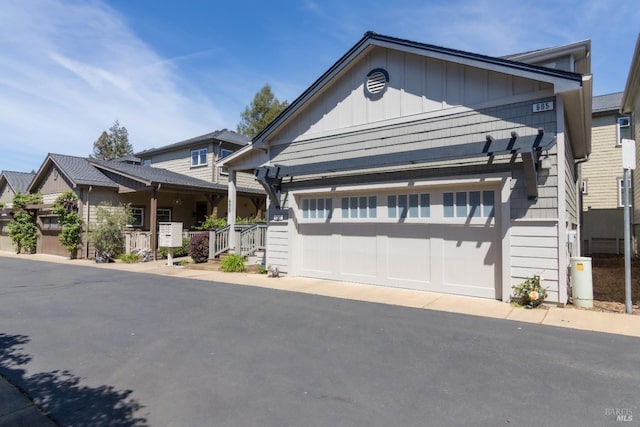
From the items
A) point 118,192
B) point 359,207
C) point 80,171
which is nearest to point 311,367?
point 359,207

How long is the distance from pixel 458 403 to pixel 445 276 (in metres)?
4.75

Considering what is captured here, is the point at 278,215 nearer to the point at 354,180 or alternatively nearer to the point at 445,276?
the point at 354,180

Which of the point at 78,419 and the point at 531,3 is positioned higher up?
the point at 531,3

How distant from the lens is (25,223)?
1994 centimetres

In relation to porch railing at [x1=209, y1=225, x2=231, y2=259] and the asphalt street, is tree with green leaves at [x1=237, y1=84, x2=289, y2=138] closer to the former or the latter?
porch railing at [x1=209, y1=225, x2=231, y2=259]

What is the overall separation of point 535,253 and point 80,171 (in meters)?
19.8

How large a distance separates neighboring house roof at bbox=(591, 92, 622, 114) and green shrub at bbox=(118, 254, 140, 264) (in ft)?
71.8

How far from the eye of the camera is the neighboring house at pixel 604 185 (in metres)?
17.3

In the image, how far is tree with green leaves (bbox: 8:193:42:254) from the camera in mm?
19766

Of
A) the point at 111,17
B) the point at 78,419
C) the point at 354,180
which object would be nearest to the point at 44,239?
the point at 111,17

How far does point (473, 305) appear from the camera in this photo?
6684 millimetres

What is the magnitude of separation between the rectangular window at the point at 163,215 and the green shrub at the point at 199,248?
7200 mm

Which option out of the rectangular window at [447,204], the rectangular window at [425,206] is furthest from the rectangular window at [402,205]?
the rectangular window at [447,204]

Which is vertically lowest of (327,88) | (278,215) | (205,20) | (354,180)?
(278,215)
